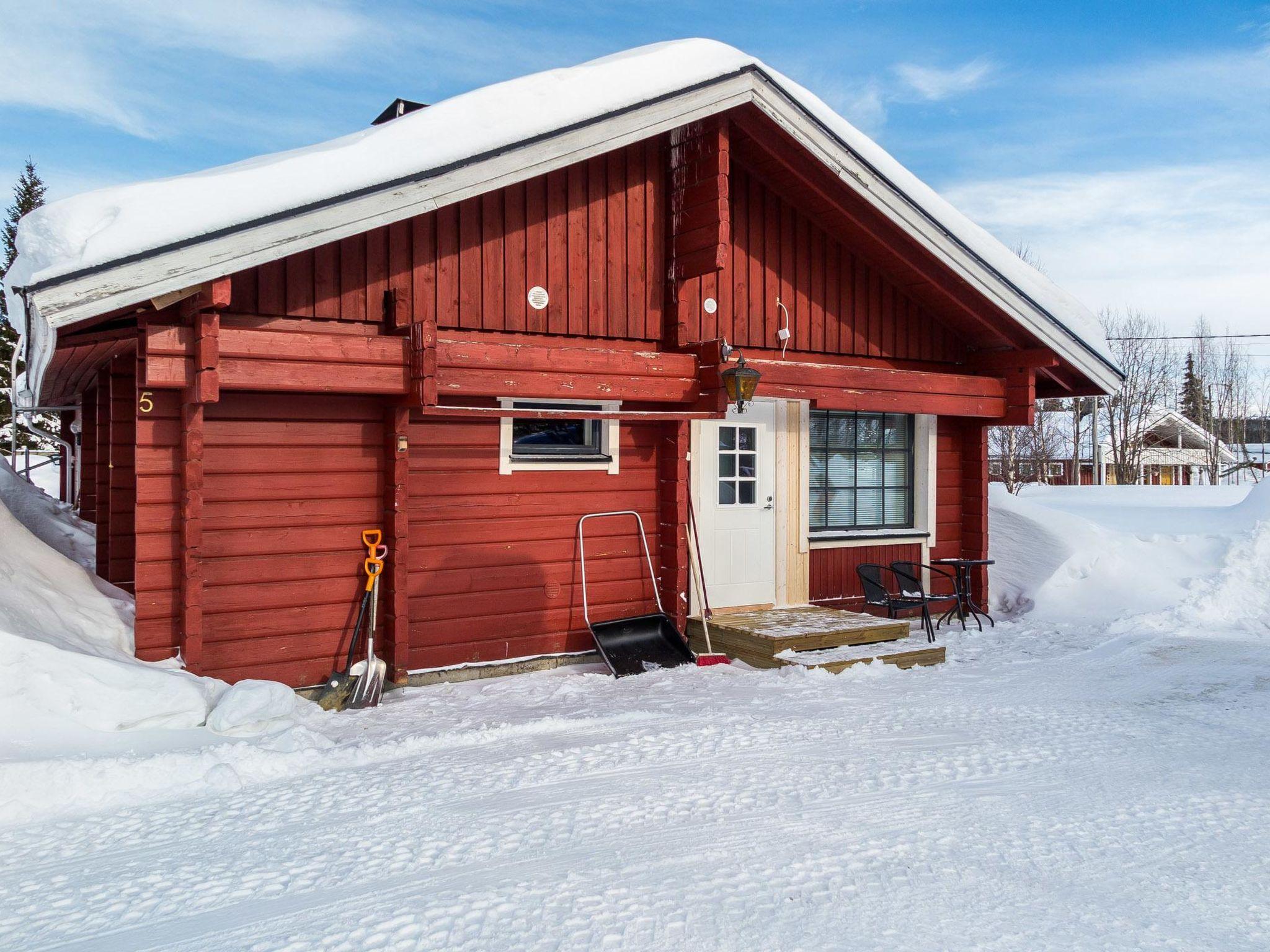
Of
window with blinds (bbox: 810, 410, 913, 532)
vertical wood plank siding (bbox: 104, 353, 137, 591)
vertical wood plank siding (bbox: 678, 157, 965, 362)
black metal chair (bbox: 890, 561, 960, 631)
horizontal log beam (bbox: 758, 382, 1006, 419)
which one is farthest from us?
window with blinds (bbox: 810, 410, 913, 532)

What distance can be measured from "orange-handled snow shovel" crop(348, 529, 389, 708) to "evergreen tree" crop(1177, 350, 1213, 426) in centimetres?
4050

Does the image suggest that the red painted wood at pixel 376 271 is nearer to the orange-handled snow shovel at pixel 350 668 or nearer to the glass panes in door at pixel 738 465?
the orange-handled snow shovel at pixel 350 668

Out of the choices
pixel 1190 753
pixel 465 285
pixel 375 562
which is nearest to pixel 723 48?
pixel 465 285

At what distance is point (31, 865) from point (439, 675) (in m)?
3.45

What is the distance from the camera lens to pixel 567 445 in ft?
25.1

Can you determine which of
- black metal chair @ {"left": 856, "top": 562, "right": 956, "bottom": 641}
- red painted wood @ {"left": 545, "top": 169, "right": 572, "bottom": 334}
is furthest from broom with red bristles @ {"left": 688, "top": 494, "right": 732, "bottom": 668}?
red painted wood @ {"left": 545, "top": 169, "right": 572, "bottom": 334}

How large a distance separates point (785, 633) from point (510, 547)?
2.24 m

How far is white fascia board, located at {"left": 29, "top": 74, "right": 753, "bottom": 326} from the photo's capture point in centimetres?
495

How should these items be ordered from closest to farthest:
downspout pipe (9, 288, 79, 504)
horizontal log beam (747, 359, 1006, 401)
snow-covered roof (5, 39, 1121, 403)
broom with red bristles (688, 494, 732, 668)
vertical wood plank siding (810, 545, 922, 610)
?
snow-covered roof (5, 39, 1121, 403) < downspout pipe (9, 288, 79, 504) < broom with red bristles (688, 494, 732, 668) < horizontal log beam (747, 359, 1006, 401) < vertical wood plank siding (810, 545, 922, 610)

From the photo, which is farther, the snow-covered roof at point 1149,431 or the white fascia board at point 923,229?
the snow-covered roof at point 1149,431

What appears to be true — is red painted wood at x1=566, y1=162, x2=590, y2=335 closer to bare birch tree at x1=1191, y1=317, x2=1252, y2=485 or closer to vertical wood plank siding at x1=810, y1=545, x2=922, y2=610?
vertical wood plank siding at x1=810, y1=545, x2=922, y2=610

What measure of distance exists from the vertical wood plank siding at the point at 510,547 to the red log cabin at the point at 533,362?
2 cm

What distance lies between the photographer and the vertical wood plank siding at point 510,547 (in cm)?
690

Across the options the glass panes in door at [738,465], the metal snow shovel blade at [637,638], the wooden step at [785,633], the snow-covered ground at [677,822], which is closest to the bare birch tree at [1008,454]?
the glass panes in door at [738,465]
